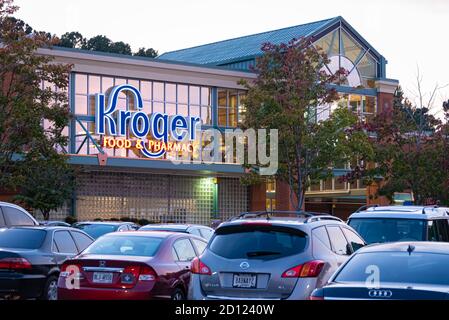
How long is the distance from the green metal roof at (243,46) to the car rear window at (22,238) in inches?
1411

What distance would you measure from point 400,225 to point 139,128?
96.3 feet

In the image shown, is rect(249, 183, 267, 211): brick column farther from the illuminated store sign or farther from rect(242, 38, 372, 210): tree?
rect(242, 38, 372, 210): tree

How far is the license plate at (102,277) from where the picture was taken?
13633mm

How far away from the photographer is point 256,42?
5566 centimetres

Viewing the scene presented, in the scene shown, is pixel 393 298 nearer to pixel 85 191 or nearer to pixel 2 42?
→ pixel 2 42

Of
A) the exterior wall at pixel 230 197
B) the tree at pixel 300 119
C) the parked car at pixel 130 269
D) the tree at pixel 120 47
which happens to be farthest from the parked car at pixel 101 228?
the tree at pixel 120 47

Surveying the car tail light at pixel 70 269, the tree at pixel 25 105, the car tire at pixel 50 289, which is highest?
the tree at pixel 25 105

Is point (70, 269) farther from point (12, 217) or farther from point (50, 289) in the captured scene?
point (12, 217)

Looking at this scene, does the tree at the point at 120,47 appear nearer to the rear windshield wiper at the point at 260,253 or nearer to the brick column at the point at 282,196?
the brick column at the point at 282,196

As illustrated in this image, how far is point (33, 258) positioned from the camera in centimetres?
1546

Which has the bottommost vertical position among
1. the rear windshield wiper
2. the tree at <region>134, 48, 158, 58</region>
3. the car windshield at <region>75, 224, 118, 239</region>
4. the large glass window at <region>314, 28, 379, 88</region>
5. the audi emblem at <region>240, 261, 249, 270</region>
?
the car windshield at <region>75, 224, 118, 239</region>

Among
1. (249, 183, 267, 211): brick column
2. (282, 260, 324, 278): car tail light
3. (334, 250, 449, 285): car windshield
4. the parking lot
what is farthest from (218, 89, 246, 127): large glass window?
(334, 250, 449, 285): car windshield

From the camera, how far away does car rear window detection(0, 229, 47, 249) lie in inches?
628

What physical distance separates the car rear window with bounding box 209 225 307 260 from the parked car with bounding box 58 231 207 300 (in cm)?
165
